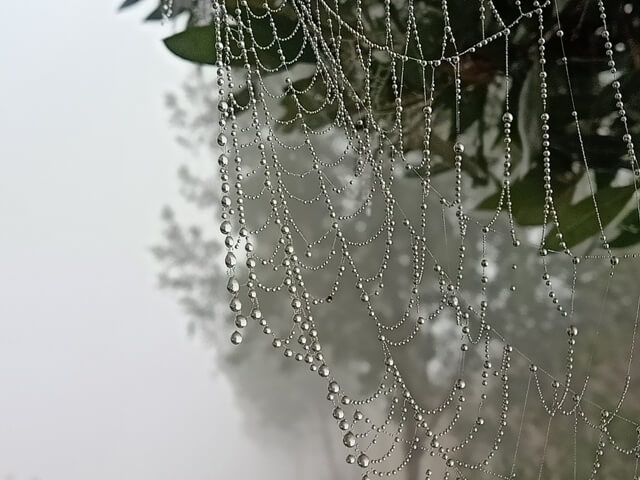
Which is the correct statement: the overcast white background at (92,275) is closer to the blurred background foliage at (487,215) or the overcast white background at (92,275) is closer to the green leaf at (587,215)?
the blurred background foliage at (487,215)

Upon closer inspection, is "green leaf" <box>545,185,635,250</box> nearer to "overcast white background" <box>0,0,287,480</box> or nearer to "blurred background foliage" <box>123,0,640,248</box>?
"blurred background foliage" <box>123,0,640,248</box>

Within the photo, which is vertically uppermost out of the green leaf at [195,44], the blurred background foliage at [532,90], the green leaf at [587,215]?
the green leaf at [195,44]

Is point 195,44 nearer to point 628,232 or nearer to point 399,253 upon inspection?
point 399,253

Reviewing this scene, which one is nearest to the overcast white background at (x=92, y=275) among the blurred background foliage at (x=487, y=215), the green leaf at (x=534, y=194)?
the blurred background foliage at (x=487, y=215)

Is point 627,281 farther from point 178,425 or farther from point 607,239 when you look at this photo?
point 178,425

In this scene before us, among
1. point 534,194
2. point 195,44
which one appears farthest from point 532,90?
point 195,44

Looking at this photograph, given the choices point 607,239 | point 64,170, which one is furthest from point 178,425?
point 607,239

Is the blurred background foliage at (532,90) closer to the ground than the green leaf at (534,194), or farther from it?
farther from it

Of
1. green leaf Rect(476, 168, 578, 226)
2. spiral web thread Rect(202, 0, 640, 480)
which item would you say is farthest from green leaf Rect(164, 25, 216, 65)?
green leaf Rect(476, 168, 578, 226)
